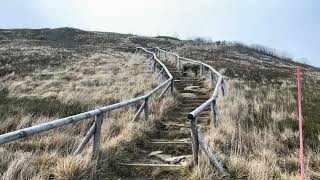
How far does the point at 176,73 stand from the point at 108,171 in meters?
16.0

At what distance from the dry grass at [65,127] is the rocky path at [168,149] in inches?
10.5

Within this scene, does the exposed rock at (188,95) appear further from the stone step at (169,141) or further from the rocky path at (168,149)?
the stone step at (169,141)

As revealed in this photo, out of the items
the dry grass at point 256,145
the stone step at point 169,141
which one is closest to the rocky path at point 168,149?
the stone step at point 169,141

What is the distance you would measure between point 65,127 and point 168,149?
7.95 feet

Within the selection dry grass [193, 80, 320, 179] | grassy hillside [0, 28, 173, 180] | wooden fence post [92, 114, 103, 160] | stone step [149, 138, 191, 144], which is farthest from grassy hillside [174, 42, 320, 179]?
grassy hillside [0, 28, 173, 180]

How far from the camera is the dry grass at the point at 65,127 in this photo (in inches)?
221

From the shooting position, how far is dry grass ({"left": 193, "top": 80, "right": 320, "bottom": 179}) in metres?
6.32

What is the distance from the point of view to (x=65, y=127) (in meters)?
9.20

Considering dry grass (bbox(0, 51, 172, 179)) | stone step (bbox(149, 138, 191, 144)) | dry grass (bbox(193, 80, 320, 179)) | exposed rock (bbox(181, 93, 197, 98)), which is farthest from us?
exposed rock (bbox(181, 93, 197, 98))

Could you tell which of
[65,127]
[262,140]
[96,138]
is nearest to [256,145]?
[262,140]

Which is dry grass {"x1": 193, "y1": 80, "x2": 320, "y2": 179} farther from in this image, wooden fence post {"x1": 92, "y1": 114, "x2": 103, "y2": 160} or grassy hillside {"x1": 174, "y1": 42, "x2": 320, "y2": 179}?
wooden fence post {"x1": 92, "y1": 114, "x2": 103, "y2": 160}

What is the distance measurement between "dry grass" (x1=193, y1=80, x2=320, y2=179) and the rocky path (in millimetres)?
529

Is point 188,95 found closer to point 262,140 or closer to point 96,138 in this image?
point 262,140

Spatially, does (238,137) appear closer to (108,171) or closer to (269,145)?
(269,145)
